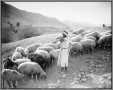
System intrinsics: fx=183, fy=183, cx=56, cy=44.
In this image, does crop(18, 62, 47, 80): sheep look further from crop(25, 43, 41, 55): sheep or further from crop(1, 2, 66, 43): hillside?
crop(1, 2, 66, 43): hillside

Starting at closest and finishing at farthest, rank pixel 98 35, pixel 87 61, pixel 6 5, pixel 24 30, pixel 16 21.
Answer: pixel 87 61
pixel 98 35
pixel 6 5
pixel 24 30
pixel 16 21

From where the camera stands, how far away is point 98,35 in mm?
4246

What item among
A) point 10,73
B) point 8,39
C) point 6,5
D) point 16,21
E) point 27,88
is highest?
point 6,5

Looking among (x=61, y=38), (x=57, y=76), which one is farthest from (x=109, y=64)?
(x=61, y=38)

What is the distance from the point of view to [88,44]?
13.1ft

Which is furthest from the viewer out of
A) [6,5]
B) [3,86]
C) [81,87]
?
[6,5]

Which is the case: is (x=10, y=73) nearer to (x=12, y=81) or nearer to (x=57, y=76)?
(x=12, y=81)

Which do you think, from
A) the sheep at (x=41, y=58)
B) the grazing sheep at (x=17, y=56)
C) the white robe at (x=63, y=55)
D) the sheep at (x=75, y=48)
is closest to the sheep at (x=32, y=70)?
the sheep at (x=41, y=58)

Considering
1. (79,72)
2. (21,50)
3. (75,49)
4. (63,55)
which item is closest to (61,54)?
(63,55)

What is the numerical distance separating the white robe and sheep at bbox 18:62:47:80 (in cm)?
47

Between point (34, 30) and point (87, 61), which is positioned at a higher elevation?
point (34, 30)

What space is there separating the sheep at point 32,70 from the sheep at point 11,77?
0.11m

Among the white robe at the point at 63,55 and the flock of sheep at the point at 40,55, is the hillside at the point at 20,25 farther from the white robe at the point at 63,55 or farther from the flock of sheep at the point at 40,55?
the white robe at the point at 63,55

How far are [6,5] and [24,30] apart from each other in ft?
2.97
